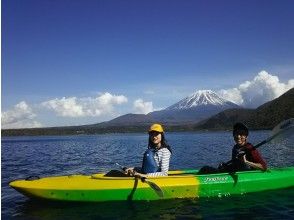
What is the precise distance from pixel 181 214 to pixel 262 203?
316cm

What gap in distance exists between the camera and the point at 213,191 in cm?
1490

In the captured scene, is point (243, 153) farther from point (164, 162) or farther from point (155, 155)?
point (155, 155)

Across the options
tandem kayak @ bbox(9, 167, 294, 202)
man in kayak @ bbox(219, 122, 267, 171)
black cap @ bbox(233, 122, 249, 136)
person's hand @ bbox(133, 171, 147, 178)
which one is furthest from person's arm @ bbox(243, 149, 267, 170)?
person's hand @ bbox(133, 171, 147, 178)

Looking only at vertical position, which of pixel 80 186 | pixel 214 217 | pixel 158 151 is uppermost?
pixel 158 151

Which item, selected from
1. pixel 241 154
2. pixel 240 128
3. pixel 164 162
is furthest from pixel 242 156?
pixel 164 162

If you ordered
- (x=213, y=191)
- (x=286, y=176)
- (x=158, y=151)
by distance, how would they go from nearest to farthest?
(x=158, y=151) → (x=213, y=191) → (x=286, y=176)

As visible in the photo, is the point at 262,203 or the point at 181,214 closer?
the point at 181,214

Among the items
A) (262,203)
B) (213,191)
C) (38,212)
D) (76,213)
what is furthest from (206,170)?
(38,212)

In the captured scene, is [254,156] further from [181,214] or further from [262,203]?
[181,214]

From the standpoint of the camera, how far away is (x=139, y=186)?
14.1 m

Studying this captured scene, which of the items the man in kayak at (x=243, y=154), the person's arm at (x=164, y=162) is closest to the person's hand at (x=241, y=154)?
the man in kayak at (x=243, y=154)

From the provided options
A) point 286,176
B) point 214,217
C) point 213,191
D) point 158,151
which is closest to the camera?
point 214,217

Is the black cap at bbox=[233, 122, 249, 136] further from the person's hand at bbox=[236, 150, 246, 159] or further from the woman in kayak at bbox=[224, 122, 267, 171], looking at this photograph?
the person's hand at bbox=[236, 150, 246, 159]

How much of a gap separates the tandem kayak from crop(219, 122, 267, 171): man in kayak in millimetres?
384
